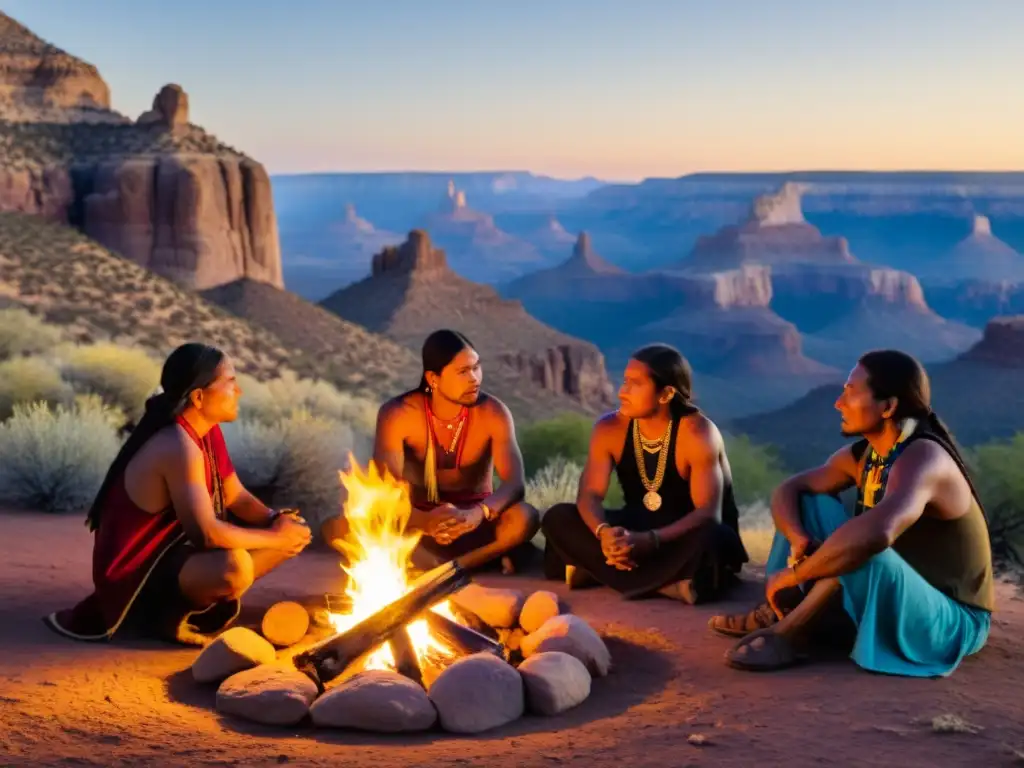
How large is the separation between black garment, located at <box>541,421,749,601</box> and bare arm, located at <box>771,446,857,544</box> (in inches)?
39.3

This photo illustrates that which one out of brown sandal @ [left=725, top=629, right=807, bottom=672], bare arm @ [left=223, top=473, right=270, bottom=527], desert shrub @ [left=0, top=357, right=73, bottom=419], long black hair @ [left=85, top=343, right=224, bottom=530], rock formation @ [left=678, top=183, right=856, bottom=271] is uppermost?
rock formation @ [left=678, top=183, right=856, bottom=271]

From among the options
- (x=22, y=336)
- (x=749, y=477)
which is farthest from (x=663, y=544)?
(x=22, y=336)

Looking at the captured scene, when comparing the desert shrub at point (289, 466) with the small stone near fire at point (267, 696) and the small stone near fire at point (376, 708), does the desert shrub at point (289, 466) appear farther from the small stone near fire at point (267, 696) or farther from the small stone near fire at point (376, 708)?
the small stone near fire at point (376, 708)

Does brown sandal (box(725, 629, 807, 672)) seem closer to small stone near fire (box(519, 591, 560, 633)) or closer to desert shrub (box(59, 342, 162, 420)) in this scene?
small stone near fire (box(519, 591, 560, 633))

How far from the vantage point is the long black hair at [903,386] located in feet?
18.5

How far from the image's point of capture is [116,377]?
15336mm

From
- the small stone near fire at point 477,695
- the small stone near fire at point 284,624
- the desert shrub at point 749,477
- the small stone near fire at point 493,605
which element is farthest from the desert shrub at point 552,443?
the small stone near fire at point 477,695

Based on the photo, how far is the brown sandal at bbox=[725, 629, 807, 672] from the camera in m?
5.84

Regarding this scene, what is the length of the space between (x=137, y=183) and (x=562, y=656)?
5261 centimetres

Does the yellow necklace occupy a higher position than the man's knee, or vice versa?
the yellow necklace

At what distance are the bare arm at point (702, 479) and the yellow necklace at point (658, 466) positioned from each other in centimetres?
9

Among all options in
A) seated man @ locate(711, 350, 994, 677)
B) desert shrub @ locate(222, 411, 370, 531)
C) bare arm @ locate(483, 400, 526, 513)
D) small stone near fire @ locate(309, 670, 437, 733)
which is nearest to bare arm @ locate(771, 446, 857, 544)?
seated man @ locate(711, 350, 994, 677)

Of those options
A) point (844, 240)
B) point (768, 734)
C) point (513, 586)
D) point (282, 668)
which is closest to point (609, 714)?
point (768, 734)

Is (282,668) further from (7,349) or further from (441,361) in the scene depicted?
(7,349)
